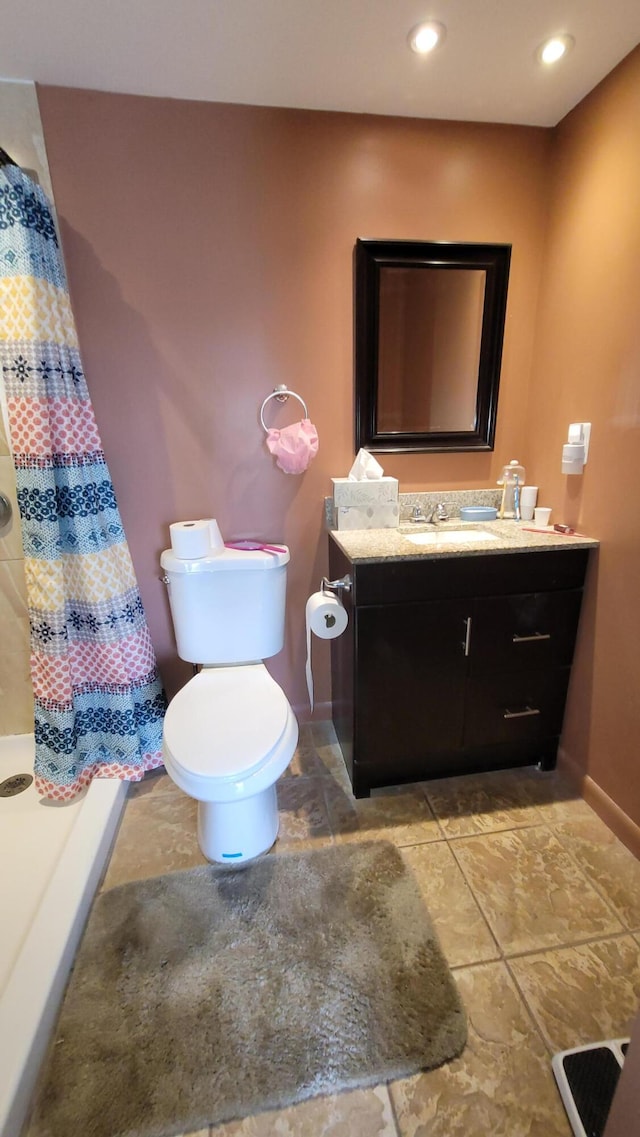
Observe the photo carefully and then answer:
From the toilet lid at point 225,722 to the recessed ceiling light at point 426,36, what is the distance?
1841mm

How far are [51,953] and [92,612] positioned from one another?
900 mm

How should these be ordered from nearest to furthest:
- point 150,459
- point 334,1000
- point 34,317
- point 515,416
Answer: point 334,1000 < point 34,317 < point 150,459 < point 515,416

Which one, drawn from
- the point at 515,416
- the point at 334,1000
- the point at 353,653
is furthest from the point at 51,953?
the point at 515,416

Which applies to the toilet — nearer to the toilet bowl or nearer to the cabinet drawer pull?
the toilet bowl

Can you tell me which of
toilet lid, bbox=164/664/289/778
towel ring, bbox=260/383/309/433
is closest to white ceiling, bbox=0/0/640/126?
towel ring, bbox=260/383/309/433

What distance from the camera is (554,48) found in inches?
50.2

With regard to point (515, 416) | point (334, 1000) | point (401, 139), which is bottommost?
point (334, 1000)

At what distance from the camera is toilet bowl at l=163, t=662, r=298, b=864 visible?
116 cm

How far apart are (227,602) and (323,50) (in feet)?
5.24

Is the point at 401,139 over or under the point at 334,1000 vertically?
over

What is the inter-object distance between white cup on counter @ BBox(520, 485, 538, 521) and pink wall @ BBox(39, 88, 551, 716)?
330 mm

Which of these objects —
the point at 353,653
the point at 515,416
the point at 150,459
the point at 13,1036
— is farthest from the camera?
the point at 515,416

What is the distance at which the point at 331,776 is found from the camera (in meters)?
1.75

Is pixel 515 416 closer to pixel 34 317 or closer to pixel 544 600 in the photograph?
pixel 544 600
